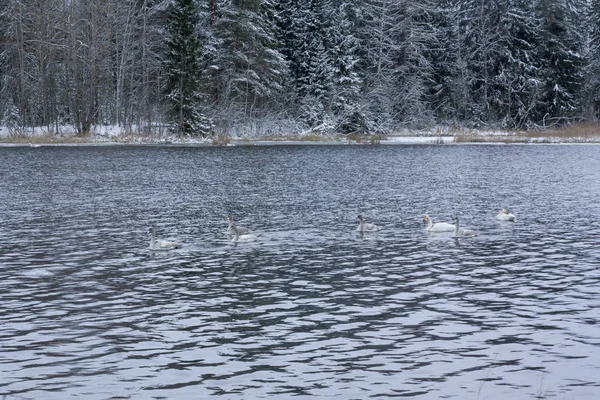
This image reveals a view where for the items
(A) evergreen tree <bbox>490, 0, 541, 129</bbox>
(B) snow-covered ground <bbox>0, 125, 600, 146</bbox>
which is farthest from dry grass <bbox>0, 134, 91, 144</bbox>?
(A) evergreen tree <bbox>490, 0, 541, 129</bbox>

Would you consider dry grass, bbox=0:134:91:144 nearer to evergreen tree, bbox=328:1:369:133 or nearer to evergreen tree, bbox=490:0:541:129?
evergreen tree, bbox=328:1:369:133

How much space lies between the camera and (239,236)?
74.3ft

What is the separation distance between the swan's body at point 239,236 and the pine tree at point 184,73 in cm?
4676

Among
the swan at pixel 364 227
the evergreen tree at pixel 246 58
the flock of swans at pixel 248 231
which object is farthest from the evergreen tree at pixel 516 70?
the swan at pixel 364 227

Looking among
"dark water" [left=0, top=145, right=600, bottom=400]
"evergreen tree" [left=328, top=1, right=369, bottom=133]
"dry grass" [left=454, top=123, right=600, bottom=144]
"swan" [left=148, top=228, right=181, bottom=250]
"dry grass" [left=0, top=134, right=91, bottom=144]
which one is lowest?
"dark water" [left=0, top=145, right=600, bottom=400]

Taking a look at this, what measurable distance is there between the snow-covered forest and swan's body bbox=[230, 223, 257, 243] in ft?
156

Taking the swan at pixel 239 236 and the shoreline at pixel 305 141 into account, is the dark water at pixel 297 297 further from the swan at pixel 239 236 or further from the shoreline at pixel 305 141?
the shoreline at pixel 305 141

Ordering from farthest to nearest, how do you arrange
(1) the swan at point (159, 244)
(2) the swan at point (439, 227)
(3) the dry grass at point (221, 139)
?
(3) the dry grass at point (221, 139) < (2) the swan at point (439, 227) < (1) the swan at point (159, 244)

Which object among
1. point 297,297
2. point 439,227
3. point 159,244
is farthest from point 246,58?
point 297,297

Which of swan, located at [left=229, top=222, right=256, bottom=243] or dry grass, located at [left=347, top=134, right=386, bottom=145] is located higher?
dry grass, located at [left=347, top=134, right=386, bottom=145]

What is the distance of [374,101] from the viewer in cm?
8125

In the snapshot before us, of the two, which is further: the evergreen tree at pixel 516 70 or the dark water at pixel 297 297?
the evergreen tree at pixel 516 70

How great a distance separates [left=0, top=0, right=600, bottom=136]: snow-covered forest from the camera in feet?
228

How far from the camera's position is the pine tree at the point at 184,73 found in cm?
6831
